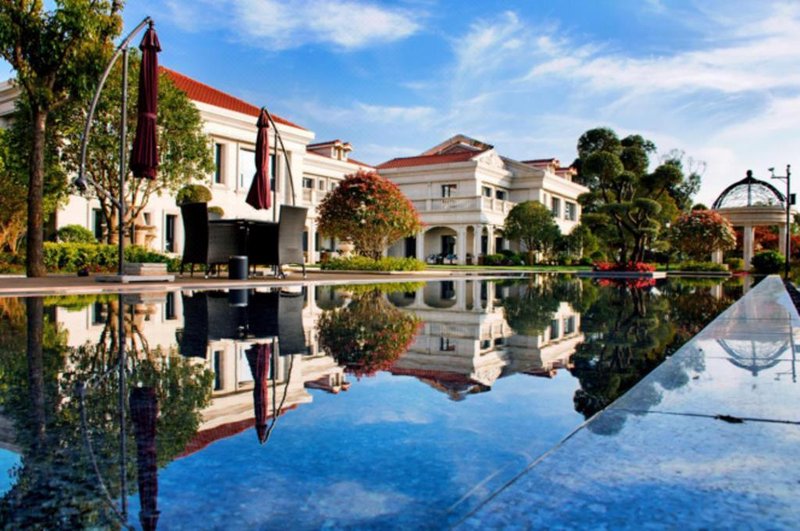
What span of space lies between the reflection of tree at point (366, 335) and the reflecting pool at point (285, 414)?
0.04 meters

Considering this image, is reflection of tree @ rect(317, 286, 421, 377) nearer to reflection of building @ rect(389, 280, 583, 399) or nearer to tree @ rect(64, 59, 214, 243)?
reflection of building @ rect(389, 280, 583, 399)

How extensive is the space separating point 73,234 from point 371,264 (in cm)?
1078

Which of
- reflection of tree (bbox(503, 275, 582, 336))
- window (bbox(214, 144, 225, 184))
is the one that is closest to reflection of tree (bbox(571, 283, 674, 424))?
reflection of tree (bbox(503, 275, 582, 336))

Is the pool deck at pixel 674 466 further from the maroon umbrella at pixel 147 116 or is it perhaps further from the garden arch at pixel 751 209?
the garden arch at pixel 751 209

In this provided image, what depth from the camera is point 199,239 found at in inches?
652

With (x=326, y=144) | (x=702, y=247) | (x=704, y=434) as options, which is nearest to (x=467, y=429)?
(x=704, y=434)

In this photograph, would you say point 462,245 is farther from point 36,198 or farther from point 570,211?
point 36,198

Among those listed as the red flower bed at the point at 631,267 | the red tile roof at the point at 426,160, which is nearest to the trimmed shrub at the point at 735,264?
the red flower bed at the point at 631,267

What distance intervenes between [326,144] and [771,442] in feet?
137

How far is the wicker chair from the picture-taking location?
16156mm

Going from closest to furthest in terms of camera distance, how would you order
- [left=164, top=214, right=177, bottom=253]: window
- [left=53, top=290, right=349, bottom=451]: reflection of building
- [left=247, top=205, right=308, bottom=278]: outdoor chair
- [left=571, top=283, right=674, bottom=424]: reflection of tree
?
[left=53, top=290, right=349, bottom=451]: reflection of building < [left=571, top=283, right=674, bottom=424]: reflection of tree < [left=247, top=205, right=308, bottom=278]: outdoor chair < [left=164, top=214, right=177, bottom=253]: window

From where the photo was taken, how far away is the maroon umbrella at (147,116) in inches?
577

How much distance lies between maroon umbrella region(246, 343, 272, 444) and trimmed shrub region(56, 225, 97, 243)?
20.2 meters

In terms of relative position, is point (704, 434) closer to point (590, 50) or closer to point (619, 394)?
point (619, 394)
